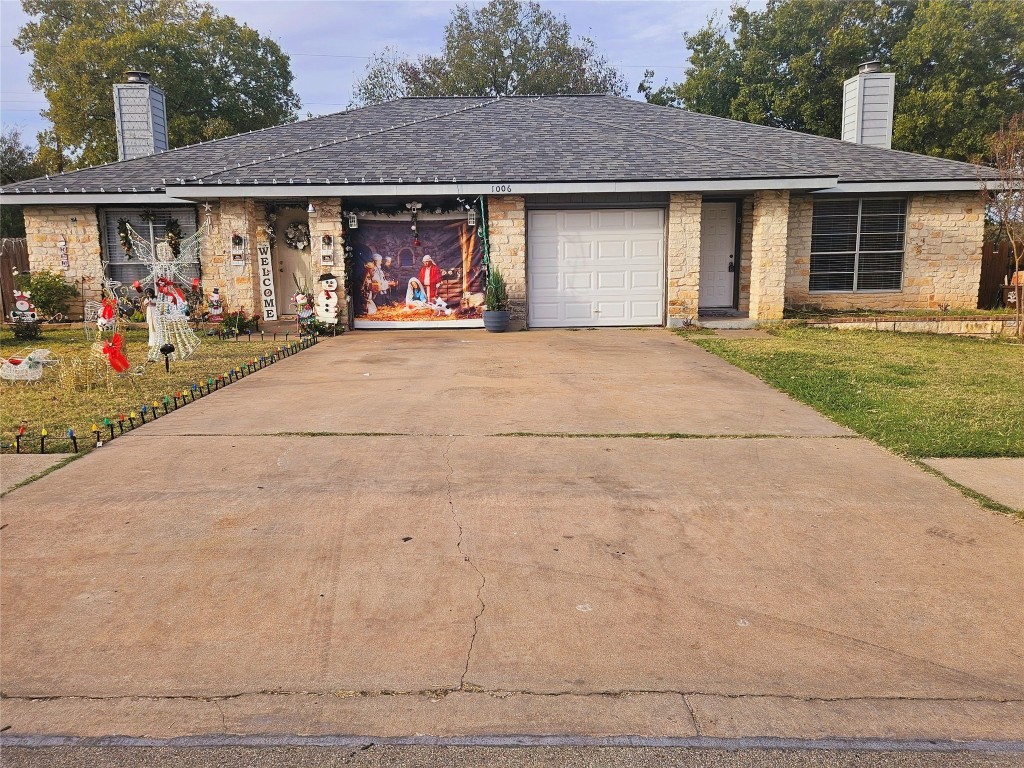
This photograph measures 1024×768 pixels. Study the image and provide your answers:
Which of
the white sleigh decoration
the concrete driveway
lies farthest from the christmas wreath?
the concrete driveway

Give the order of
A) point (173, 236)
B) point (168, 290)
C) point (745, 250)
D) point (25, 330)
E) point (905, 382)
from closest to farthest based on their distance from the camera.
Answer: point (905, 382), point (168, 290), point (25, 330), point (745, 250), point (173, 236)

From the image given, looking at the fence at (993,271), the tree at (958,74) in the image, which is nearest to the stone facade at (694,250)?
the fence at (993,271)

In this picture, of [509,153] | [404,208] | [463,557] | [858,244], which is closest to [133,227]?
[404,208]

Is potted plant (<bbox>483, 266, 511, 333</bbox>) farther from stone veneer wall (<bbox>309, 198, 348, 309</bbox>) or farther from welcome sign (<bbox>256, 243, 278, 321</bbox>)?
welcome sign (<bbox>256, 243, 278, 321</bbox>)

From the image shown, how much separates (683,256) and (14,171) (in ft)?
116

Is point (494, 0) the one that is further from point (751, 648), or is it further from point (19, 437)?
point (751, 648)

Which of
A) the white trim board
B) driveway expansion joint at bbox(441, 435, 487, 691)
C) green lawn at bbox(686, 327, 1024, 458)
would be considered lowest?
driveway expansion joint at bbox(441, 435, 487, 691)

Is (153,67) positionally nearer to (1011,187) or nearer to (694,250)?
(694,250)

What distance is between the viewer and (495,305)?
14.3 m

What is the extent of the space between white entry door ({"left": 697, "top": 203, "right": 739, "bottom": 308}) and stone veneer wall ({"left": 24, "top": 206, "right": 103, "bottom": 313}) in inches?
519

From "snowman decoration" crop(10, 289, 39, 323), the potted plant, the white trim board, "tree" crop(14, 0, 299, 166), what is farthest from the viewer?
"tree" crop(14, 0, 299, 166)

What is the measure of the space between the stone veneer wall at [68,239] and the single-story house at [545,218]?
43 mm

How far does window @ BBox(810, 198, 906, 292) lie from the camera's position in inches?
639

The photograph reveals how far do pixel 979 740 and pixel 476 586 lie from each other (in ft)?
7.50
